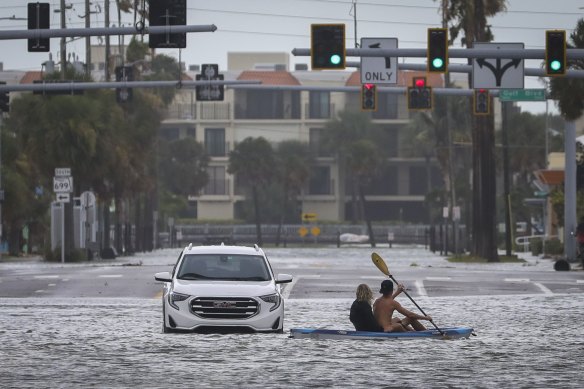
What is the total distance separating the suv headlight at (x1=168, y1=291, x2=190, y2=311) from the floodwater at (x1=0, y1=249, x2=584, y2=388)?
1.83 feet

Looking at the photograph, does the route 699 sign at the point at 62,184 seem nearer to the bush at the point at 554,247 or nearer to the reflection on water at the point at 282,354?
the bush at the point at 554,247

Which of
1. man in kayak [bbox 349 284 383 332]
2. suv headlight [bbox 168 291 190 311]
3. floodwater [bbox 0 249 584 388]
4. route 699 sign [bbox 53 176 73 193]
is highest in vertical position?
route 699 sign [bbox 53 176 73 193]

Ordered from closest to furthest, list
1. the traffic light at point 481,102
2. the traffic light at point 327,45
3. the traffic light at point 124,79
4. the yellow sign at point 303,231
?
the traffic light at point 327,45 → the traffic light at point 481,102 → the traffic light at point 124,79 → the yellow sign at point 303,231

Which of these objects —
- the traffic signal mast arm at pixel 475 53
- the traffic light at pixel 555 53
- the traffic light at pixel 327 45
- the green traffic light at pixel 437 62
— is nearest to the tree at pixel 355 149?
the traffic signal mast arm at pixel 475 53

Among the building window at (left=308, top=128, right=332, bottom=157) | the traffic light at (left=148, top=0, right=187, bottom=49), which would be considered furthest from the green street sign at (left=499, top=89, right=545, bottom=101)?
the building window at (left=308, top=128, right=332, bottom=157)

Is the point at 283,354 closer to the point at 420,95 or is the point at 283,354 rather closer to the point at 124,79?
the point at 420,95

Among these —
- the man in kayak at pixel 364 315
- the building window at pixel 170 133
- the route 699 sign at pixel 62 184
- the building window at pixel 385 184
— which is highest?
the building window at pixel 170 133

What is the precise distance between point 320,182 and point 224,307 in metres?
122

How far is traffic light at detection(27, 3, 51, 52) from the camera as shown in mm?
38094

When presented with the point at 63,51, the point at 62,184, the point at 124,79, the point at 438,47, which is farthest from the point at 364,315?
the point at 63,51

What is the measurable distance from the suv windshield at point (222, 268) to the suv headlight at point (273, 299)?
2.78 ft

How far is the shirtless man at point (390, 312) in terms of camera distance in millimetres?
23953

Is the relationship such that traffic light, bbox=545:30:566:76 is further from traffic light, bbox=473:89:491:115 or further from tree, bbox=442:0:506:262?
tree, bbox=442:0:506:262

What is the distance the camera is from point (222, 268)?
86.1 ft
